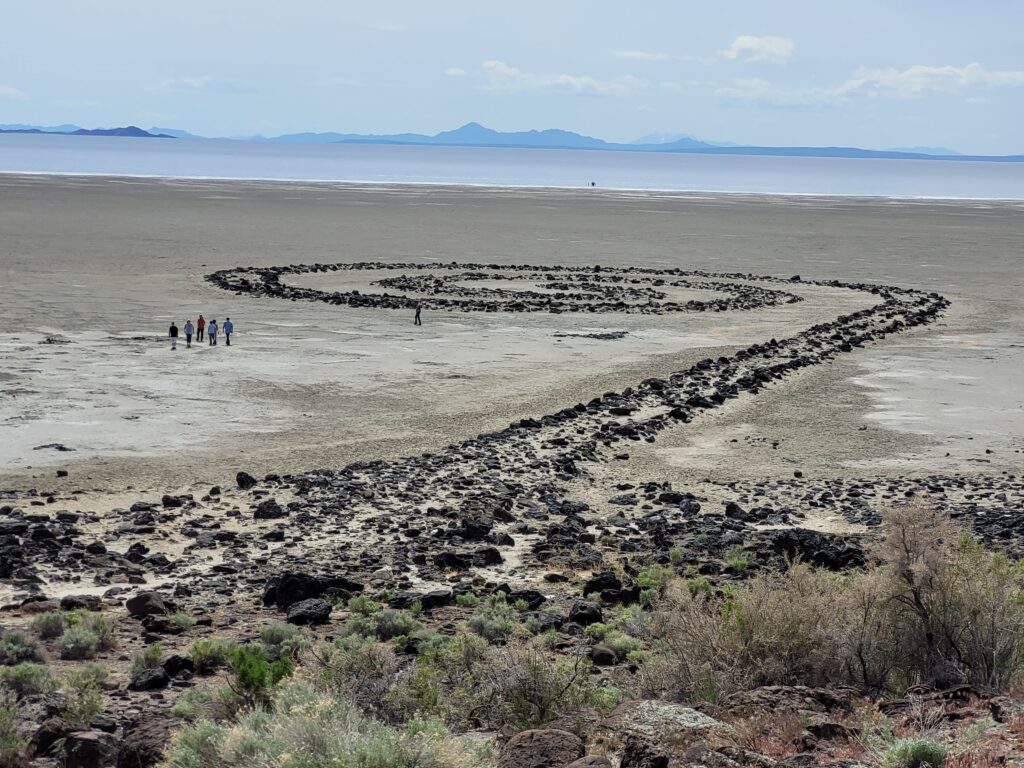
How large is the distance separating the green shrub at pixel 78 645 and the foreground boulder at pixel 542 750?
18.5 ft

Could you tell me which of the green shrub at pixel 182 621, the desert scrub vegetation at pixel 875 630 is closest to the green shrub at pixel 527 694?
the desert scrub vegetation at pixel 875 630

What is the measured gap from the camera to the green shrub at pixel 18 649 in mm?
11719

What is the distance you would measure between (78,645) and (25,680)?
48.4 inches

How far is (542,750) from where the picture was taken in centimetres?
812

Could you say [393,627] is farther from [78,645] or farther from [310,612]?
[78,645]

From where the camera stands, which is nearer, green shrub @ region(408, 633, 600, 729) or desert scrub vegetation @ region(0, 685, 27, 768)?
desert scrub vegetation @ region(0, 685, 27, 768)

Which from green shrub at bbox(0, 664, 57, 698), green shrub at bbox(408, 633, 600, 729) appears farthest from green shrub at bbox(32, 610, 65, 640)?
green shrub at bbox(408, 633, 600, 729)

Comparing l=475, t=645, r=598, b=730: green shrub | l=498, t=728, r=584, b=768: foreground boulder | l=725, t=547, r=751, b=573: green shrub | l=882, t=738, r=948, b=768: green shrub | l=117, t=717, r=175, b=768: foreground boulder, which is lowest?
l=725, t=547, r=751, b=573: green shrub

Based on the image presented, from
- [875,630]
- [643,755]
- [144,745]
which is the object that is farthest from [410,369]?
[643,755]

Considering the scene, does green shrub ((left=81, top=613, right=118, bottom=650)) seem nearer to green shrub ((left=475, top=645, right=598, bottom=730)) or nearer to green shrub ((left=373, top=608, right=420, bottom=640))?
green shrub ((left=373, top=608, right=420, bottom=640))

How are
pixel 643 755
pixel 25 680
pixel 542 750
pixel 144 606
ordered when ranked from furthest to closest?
pixel 144 606
pixel 25 680
pixel 542 750
pixel 643 755

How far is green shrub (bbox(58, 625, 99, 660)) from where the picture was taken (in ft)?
39.7

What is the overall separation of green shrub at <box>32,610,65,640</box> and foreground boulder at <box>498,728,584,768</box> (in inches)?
254

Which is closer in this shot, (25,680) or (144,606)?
(25,680)
